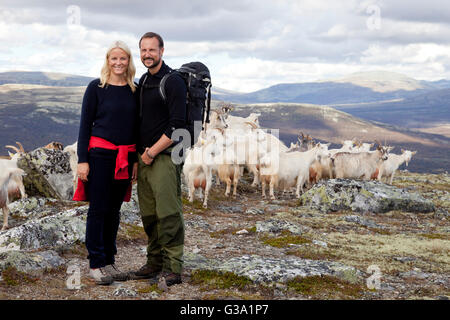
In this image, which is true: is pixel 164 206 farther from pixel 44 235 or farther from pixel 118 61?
pixel 44 235

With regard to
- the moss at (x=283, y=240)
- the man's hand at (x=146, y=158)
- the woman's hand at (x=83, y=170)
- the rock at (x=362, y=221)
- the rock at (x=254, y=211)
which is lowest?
the rock at (x=254, y=211)

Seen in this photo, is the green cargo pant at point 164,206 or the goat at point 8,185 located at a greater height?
the green cargo pant at point 164,206

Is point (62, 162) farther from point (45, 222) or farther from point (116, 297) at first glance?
point (116, 297)

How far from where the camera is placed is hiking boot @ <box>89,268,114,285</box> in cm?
622

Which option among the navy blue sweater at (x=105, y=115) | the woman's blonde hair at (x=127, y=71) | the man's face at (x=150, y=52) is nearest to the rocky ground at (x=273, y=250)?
the navy blue sweater at (x=105, y=115)

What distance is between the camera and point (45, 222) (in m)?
8.83

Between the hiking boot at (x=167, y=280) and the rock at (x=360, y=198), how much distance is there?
9.29 m

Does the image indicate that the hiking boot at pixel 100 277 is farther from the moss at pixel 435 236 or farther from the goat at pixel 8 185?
the moss at pixel 435 236

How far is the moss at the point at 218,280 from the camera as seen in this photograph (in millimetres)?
6453

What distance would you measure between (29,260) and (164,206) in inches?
96.5

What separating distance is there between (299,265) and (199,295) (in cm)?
195

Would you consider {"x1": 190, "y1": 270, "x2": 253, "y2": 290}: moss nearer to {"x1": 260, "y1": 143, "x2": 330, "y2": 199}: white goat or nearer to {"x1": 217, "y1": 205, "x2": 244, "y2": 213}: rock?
{"x1": 217, "y1": 205, "x2": 244, "y2": 213}: rock

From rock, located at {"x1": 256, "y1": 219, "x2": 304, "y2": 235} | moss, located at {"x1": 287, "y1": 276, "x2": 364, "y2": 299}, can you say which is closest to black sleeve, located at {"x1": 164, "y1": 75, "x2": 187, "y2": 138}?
moss, located at {"x1": 287, "y1": 276, "x2": 364, "y2": 299}

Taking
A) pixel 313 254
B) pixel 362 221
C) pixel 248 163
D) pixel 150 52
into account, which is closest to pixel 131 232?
pixel 313 254
